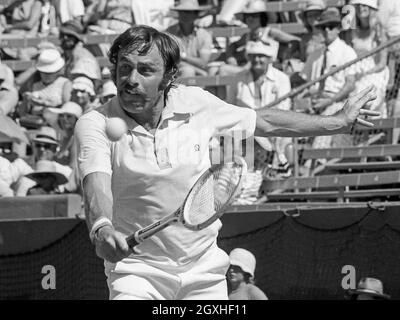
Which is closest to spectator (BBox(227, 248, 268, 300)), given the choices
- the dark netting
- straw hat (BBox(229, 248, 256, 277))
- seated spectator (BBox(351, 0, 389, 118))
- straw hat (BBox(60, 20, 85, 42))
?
straw hat (BBox(229, 248, 256, 277))

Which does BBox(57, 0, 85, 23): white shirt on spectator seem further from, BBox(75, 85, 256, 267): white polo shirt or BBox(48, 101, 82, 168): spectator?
BBox(75, 85, 256, 267): white polo shirt

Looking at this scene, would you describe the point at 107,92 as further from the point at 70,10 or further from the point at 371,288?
the point at 371,288

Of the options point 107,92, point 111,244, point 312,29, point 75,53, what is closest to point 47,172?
point 107,92

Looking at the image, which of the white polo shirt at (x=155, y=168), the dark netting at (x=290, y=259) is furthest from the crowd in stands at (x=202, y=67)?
the white polo shirt at (x=155, y=168)

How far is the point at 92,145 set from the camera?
220 inches

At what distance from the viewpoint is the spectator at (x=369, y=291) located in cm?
961

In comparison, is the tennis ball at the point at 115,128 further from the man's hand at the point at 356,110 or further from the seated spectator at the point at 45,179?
the seated spectator at the point at 45,179

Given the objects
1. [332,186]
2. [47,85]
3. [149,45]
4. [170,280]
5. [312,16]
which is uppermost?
[149,45]

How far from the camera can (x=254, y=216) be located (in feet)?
35.8

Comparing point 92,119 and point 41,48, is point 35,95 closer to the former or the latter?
point 41,48

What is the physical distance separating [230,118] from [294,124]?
31cm

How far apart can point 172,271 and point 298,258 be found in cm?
500

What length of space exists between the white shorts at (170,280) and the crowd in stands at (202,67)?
5111 mm

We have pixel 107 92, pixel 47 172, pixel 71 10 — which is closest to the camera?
pixel 47 172
